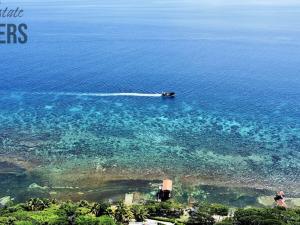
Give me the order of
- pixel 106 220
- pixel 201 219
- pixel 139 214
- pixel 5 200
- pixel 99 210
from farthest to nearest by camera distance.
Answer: pixel 5 200 < pixel 99 210 < pixel 139 214 < pixel 201 219 < pixel 106 220

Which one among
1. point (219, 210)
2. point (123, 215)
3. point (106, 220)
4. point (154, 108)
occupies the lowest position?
point (106, 220)

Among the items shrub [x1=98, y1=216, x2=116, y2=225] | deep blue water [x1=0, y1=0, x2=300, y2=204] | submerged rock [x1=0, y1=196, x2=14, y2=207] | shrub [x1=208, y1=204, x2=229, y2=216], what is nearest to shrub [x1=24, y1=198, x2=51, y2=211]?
submerged rock [x1=0, y1=196, x2=14, y2=207]

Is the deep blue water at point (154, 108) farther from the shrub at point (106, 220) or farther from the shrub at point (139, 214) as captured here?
the shrub at point (106, 220)

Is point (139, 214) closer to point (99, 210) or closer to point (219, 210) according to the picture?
point (99, 210)

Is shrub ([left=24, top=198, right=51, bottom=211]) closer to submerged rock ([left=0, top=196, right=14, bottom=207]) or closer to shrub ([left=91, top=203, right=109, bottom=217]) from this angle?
submerged rock ([left=0, top=196, right=14, bottom=207])

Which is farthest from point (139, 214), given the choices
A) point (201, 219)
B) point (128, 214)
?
point (201, 219)

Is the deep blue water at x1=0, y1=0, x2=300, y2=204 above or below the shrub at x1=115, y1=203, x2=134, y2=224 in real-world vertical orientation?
above

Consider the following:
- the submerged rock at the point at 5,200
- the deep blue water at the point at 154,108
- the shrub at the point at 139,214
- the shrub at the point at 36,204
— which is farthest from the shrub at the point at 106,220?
the submerged rock at the point at 5,200

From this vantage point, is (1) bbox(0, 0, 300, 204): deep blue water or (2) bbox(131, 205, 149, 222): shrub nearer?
(2) bbox(131, 205, 149, 222): shrub
